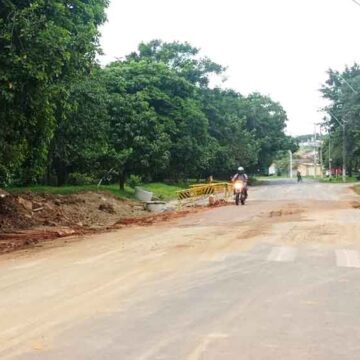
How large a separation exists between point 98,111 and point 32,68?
587 inches

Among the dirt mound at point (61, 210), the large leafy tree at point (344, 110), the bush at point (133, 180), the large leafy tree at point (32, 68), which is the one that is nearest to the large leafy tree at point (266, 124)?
the large leafy tree at point (344, 110)

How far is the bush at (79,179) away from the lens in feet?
121

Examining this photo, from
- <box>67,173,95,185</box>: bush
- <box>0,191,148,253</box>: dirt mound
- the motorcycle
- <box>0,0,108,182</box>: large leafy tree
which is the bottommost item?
<box>0,191,148,253</box>: dirt mound

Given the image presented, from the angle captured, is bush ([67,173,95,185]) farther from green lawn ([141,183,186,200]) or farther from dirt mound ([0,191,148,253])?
dirt mound ([0,191,148,253])

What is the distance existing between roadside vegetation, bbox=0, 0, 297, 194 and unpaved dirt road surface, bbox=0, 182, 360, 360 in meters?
5.09

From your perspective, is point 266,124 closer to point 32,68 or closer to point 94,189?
point 94,189

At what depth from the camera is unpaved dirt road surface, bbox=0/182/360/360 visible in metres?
5.69

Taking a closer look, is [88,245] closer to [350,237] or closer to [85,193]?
[350,237]

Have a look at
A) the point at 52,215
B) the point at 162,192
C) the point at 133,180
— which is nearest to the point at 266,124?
the point at 162,192

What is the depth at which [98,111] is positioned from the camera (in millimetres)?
30297

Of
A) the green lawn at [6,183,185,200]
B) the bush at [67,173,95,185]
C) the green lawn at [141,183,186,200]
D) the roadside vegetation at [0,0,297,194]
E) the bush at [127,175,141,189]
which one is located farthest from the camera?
the bush at [127,175,141,189]

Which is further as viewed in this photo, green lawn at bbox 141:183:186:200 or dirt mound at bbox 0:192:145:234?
green lawn at bbox 141:183:186:200

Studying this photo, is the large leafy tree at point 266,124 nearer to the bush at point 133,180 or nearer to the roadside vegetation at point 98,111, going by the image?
the roadside vegetation at point 98,111

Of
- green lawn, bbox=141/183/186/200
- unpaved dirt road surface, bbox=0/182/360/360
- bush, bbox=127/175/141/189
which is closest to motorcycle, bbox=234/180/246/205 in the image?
green lawn, bbox=141/183/186/200
